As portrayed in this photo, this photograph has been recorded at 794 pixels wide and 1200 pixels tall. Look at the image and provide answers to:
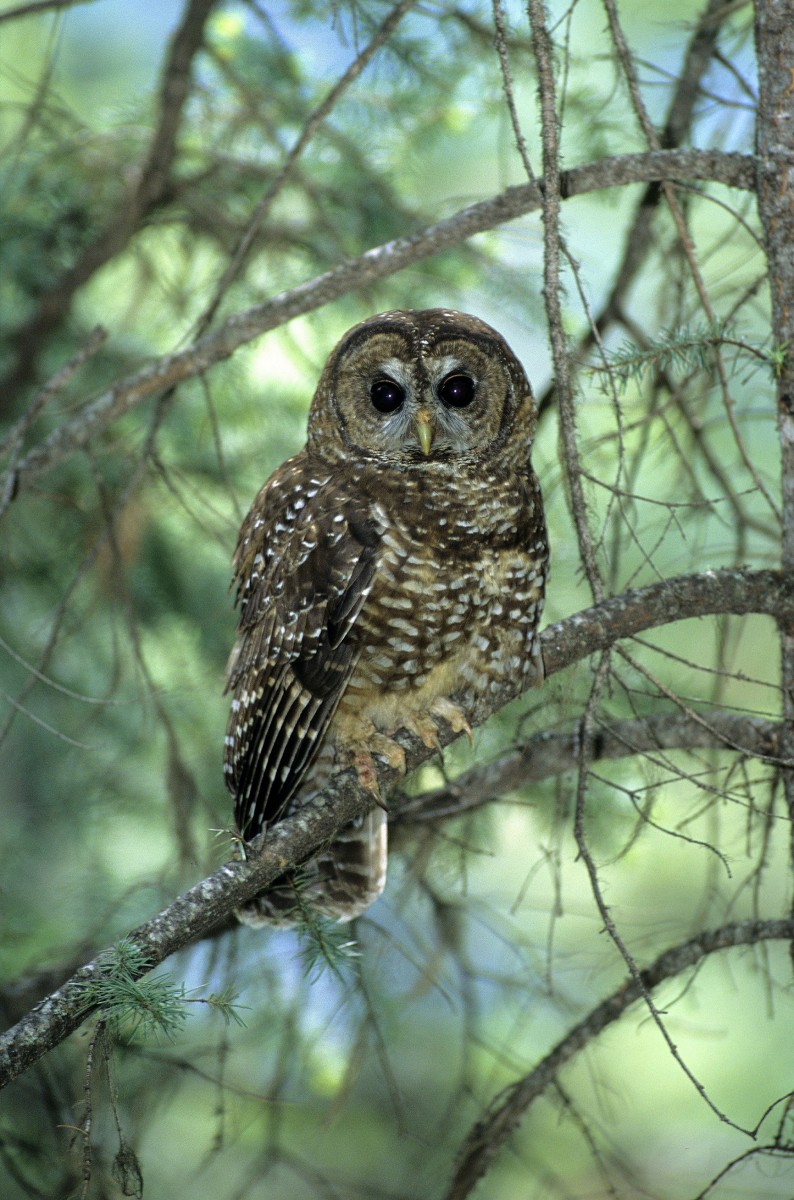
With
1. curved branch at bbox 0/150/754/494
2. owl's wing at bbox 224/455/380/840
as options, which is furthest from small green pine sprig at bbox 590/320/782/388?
owl's wing at bbox 224/455/380/840

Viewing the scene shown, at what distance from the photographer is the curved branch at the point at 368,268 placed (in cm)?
219

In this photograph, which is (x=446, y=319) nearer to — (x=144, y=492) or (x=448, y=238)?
(x=448, y=238)

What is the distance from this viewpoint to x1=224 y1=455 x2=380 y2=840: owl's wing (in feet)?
7.59

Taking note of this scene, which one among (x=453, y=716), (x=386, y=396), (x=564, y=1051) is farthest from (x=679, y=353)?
(x=564, y=1051)

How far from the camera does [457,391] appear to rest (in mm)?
2410

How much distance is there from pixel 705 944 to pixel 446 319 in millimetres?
1356

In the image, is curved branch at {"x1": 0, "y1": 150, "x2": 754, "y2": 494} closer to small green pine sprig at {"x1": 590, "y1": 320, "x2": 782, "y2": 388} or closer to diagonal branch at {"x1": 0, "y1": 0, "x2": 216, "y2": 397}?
small green pine sprig at {"x1": 590, "y1": 320, "x2": 782, "y2": 388}

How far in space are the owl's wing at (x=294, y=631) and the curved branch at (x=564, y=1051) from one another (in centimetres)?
74

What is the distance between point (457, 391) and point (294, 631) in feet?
1.97

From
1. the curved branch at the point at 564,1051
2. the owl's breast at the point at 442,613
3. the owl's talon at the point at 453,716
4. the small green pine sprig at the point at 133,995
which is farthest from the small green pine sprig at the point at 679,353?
the small green pine sprig at the point at 133,995

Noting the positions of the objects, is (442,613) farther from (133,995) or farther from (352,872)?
(133,995)

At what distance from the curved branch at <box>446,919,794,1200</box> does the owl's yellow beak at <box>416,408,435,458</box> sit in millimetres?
1106

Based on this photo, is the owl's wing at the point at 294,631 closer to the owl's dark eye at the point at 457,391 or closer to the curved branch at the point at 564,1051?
the owl's dark eye at the point at 457,391

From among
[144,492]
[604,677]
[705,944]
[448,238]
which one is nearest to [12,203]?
[144,492]
